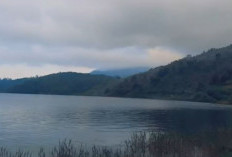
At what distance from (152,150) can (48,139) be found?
30.0 meters

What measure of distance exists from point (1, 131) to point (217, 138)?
44337mm

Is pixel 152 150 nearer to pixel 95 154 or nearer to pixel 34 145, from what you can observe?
pixel 95 154

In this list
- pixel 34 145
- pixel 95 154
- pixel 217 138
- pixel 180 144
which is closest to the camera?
pixel 95 154

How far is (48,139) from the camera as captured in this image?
223ft

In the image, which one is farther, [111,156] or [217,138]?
[217,138]

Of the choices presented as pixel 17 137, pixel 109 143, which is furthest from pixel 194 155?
pixel 17 137

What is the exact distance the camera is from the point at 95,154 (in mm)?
38000

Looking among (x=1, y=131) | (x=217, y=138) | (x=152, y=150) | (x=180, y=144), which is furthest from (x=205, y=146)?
(x=1, y=131)

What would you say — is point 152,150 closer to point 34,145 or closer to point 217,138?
point 217,138

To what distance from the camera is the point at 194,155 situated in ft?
130

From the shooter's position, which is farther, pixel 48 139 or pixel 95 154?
pixel 48 139

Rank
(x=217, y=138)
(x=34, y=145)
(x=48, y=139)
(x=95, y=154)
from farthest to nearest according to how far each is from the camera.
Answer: (x=48, y=139) < (x=34, y=145) < (x=217, y=138) < (x=95, y=154)

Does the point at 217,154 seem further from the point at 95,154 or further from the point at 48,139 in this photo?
the point at 48,139

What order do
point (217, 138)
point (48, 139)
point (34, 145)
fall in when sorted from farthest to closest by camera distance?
point (48, 139)
point (34, 145)
point (217, 138)
